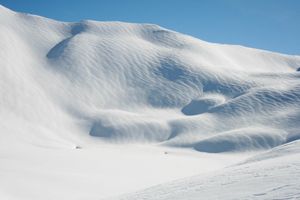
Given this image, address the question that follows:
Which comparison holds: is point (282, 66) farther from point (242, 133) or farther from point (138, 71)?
point (242, 133)

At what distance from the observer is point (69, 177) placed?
3541cm

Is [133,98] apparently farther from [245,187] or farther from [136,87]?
[245,187]

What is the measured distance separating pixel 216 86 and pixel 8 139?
73.2 metres

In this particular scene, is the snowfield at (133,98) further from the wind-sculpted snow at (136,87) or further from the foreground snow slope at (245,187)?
the foreground snow slope at (245,187)

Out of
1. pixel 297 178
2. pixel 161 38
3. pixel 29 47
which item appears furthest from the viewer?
pixel 161 38

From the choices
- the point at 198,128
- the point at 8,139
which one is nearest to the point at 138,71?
the point at 198,128

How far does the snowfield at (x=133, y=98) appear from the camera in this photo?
95.1 metres

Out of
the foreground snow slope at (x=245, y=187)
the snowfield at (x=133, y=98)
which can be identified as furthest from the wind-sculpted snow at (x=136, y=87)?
the foreground snow slope at (x=245, y=187)

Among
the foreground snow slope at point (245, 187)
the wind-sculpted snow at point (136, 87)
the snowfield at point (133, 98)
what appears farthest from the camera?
the wind-sculpted snow at point (136, 87)

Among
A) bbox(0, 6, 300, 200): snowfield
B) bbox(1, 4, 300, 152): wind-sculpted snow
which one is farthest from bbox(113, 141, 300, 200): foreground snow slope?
bbox(1, 4, 300, 152): wind-sculpted snow

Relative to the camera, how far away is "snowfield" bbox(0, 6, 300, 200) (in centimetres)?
9506

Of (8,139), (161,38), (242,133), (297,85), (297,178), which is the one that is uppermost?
(161,38)

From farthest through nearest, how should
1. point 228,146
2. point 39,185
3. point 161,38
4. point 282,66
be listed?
point 282,66 < point 161,38 < point 228,146 < point 39,185

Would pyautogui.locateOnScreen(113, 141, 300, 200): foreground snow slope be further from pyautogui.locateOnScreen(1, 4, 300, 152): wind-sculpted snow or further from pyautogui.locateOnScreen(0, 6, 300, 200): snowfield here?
pyautogui.locateOnScreen(1, 4, 300, 152): wind-sculpted snow
